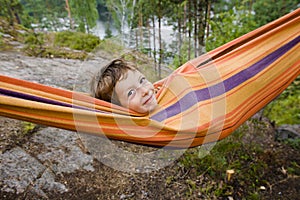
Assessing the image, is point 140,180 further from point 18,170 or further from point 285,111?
point 285,111

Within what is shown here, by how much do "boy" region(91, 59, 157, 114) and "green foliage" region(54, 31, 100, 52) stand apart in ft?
9.60

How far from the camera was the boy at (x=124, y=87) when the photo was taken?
1.15m

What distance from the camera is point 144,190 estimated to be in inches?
66.2

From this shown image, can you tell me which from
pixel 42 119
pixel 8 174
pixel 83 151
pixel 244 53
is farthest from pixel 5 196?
pixel 244 53

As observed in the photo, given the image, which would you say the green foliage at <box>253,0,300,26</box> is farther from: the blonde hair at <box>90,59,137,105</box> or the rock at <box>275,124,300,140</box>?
the blonde hair at <box>90,59,137,105</box>

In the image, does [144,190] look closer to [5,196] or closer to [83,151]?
[83,151]

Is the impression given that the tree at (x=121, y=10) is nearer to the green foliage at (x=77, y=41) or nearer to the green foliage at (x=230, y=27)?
the green foliage at (x=77, y=41)

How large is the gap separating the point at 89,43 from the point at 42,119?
3.27 meters

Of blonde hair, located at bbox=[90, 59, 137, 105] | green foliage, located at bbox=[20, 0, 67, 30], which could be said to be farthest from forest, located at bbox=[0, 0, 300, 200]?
green foliage, located at bbox=[20, 0, 67, 30]

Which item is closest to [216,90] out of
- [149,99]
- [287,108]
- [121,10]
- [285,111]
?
[149,99]

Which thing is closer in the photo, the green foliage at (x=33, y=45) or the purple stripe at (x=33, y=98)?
the purple stripe at (x=33, y=98)

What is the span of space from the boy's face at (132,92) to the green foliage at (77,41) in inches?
117

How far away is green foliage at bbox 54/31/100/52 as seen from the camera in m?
4.10

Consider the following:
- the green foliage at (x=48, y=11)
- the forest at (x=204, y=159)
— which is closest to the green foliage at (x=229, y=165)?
the forest at (x=204, y=159)
